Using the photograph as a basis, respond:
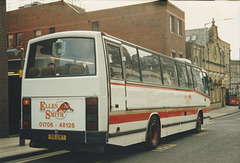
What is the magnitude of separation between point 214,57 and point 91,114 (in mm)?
40617

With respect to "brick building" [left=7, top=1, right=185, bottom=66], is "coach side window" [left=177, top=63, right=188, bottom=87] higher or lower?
lower

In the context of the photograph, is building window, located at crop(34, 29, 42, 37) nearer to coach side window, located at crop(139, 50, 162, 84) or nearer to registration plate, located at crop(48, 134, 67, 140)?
coach side window, located at crop(139, 50, 162, 84)

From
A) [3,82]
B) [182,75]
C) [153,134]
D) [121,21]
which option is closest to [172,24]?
[121,21]

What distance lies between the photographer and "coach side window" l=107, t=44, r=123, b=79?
7.60m

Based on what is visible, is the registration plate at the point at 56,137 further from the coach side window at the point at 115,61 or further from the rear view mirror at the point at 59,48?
the rear view mirror at the point at 59,48

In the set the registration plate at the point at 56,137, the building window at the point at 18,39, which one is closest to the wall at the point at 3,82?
the registration plate at the point at 56,137

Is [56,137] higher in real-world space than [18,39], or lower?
lower

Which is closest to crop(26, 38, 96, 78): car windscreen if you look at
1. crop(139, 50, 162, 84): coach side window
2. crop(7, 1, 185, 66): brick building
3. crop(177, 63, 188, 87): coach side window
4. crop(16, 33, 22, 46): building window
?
crop(139, 50, 162, 84): coach side window

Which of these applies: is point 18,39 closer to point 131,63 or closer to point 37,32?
point 37,32

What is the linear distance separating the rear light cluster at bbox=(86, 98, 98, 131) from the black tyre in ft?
9.79

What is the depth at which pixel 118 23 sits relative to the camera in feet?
105

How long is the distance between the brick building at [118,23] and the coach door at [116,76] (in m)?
21.8

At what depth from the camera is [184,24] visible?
111 feet

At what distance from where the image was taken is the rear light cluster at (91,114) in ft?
22.6
